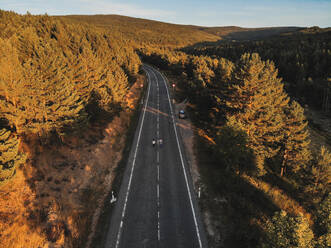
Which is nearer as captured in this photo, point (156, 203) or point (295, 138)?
point (156, 203)

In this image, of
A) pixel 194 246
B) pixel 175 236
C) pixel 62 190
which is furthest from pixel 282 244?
pixel 62 190

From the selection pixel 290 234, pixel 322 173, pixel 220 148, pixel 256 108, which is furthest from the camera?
pixel 256 108

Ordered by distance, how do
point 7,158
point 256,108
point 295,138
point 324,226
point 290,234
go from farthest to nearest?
point 295,138 → point 256,108 → point 7,158 → point 324,226 → point 290,234

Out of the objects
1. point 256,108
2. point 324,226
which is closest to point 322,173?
point 256,108

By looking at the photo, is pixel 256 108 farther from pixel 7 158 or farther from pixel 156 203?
pixel 7 158

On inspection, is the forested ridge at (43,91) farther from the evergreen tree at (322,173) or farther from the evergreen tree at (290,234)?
the evergreen tree at (322,173)

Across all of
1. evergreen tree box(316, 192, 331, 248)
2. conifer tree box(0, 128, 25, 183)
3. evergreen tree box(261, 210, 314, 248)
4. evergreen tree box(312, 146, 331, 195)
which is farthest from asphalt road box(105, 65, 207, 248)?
evergreen tree box(312, 146, 331, 195)

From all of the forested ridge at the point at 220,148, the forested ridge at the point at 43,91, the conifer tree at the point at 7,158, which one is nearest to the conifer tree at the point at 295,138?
the forested ridge at the point at 220,148

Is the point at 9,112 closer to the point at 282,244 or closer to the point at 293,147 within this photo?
the point at 282,244

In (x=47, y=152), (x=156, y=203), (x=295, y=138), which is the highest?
(x=295, y=138)

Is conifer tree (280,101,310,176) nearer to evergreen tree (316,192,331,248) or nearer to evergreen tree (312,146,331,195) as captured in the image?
evergreen tree (312,146,331,195)
